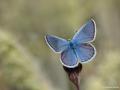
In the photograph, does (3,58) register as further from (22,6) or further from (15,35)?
(22,6)

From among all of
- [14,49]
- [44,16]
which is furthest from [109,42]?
[14,49]

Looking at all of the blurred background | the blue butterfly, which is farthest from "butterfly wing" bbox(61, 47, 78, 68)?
the blurred background

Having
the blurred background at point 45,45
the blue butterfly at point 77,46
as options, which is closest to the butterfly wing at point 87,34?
the blue butterfly at point 77,46

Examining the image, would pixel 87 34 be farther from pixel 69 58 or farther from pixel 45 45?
pixel 45 45

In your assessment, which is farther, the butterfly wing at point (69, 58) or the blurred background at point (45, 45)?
the blurred background at point (45, 45)

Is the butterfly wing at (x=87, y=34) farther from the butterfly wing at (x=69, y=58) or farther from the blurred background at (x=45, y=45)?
the blurred background at (x=45, y=45)

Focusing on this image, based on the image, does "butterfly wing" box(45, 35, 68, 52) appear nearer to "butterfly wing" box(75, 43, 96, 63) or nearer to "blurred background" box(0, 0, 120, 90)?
"butterfly wing" box(75, 43, 96, 63)
